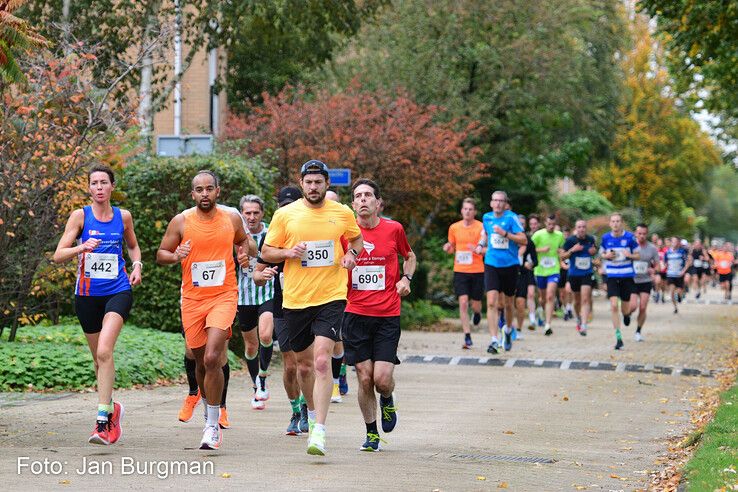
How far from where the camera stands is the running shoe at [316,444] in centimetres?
872

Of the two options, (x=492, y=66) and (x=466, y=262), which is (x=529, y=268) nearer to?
(x=466, y=262)

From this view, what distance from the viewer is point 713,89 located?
1236 inches

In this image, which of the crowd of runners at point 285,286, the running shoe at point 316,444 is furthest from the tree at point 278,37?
the running shoe at point 316,444

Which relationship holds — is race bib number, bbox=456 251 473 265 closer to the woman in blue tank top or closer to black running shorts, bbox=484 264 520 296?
black running shorts, bbox=484 264 520 296

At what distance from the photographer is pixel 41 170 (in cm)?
1431

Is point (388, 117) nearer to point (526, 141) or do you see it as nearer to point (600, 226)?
point (526, 141)

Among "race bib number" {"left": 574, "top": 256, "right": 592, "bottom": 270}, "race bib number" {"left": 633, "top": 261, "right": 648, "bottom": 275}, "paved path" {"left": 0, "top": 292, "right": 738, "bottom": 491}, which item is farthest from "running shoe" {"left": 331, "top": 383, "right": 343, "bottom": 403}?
"race bib number" {"left": 574, "top": 256, "right": 592, "bottom": 270}

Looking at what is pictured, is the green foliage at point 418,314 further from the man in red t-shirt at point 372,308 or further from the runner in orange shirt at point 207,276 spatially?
the runner in orange shirt at point 207,276

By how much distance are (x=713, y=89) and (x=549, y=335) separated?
36.7ft

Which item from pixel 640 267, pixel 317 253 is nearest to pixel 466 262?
pixel 640 267

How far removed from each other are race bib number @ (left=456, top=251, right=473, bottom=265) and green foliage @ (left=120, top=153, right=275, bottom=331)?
334cm

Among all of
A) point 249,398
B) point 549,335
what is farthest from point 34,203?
point 549,335

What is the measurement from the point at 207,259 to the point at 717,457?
3654 millimetres

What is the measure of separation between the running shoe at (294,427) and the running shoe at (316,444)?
1464mm
